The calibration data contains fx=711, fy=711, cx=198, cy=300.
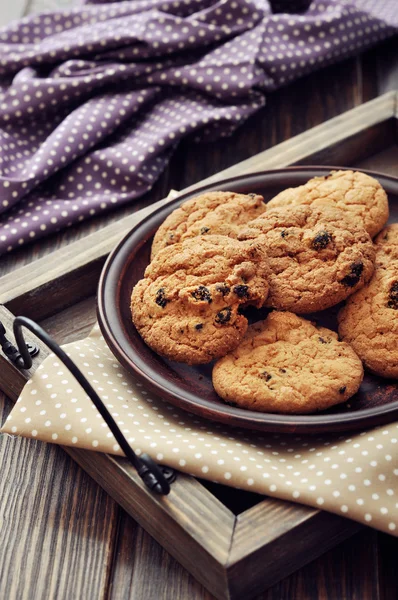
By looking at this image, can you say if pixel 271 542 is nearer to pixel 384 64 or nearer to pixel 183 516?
pixel 183 516

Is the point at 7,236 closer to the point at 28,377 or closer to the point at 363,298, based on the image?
the point at 28,377

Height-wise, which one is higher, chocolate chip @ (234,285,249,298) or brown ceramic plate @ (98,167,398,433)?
chocolate chip @ (234,285,249,298)

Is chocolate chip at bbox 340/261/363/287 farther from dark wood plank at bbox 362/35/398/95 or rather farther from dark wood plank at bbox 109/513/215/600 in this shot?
dark wood plank at bbox 362/35/398/95

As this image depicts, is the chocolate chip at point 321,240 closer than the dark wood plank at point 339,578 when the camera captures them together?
No

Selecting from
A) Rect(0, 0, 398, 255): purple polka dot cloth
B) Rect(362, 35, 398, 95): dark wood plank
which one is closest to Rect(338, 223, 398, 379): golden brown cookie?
Rect(0, 0, 398, 255): purple polka dot cloth

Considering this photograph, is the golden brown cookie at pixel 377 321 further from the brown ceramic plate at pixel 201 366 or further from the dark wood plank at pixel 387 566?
the dark wood plank at pixel 387 566

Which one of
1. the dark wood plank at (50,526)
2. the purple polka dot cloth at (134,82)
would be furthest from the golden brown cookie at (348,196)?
the dark wood plank at (50,526)

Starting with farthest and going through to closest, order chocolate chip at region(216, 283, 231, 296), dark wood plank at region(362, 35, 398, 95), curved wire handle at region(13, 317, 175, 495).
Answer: dark wood plank at region(362, 35, 398, 95) < chocolate chip at region(216, 283, 231, 296) < curved wire handle at region(13, 317, 175, 495)

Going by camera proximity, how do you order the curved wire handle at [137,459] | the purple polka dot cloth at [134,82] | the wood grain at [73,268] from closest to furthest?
1. the curved wire handle at [137,459]
2. the wood grain at [73,268]
3. the purple polka dot cloth at [134,82]

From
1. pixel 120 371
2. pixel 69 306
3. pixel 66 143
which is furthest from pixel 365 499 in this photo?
pixel 66 143
